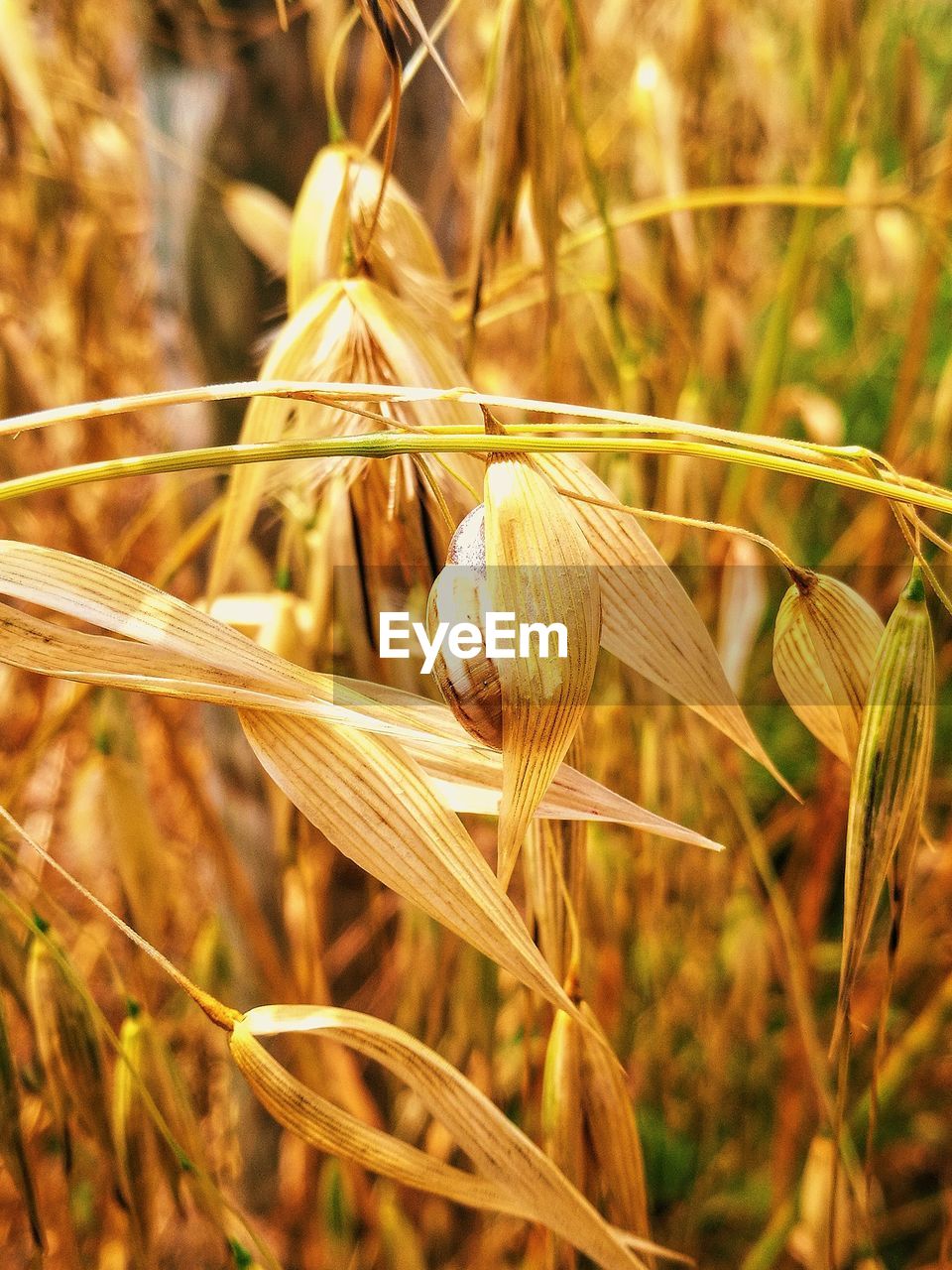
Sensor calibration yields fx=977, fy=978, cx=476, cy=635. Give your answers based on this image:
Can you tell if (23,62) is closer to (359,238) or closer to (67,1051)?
(359,238)

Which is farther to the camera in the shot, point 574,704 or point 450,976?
point 450,976

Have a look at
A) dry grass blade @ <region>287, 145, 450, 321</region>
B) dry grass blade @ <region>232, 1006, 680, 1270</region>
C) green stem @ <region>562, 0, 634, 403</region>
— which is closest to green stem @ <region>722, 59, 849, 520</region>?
green stem @ <region>562, 0, 634, 403</region>

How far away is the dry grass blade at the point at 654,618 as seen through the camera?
0.64 feet

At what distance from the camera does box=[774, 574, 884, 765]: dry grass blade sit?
20 cm

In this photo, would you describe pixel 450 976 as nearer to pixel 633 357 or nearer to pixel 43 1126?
pixel 43 1126

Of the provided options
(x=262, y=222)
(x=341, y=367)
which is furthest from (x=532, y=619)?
(x=262, y=222)

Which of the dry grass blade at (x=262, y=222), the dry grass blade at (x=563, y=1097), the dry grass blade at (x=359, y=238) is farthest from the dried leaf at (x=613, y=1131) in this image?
the dry grass blade at (x=262, y=222)

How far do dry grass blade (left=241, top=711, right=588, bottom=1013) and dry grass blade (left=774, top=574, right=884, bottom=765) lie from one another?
82mm

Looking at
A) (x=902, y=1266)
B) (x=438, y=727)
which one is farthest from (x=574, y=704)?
(x=902, y=1266)

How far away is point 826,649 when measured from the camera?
206mm

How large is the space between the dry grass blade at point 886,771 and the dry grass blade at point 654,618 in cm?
2

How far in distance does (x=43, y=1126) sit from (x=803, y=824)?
45cm

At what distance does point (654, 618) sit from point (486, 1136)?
11cm

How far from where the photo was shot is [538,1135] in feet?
1.23
